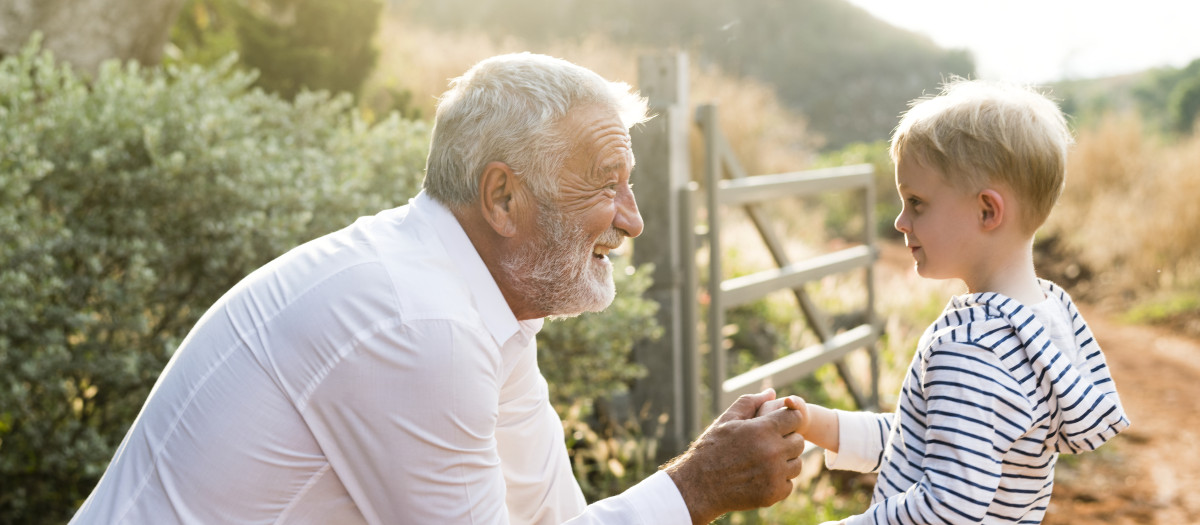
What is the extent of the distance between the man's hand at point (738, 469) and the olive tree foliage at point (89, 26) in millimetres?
4961

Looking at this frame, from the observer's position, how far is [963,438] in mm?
1547

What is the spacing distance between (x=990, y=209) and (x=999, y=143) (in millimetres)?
120

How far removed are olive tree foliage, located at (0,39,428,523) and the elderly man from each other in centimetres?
155

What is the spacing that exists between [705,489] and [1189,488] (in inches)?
185

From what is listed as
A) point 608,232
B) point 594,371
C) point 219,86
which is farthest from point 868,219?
point 608,232

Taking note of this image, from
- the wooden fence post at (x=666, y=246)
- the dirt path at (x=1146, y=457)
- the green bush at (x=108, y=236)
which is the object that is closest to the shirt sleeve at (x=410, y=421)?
the green bush at (x=108, y=236)

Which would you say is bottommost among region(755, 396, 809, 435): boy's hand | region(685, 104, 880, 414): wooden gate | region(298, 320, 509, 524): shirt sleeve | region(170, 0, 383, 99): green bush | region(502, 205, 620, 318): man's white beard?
region(685, 104, 880, 414): wooden gate

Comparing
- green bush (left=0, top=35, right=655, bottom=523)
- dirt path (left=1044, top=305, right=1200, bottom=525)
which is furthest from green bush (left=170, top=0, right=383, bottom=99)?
dirt path (left=1044, top=305, right=1200, bottom=525)

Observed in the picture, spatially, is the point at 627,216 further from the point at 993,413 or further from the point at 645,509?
the point at 993,413

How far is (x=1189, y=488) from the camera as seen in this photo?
5.24 metres

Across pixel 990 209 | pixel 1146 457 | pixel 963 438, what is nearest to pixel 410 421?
pixel 963 438

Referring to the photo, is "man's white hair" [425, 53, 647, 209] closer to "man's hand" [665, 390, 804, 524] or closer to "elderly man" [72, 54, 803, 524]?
"elderly man" [72, 54, 803, 524]

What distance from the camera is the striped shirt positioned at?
1.55 metres

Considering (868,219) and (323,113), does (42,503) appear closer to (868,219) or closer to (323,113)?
(323,113)
